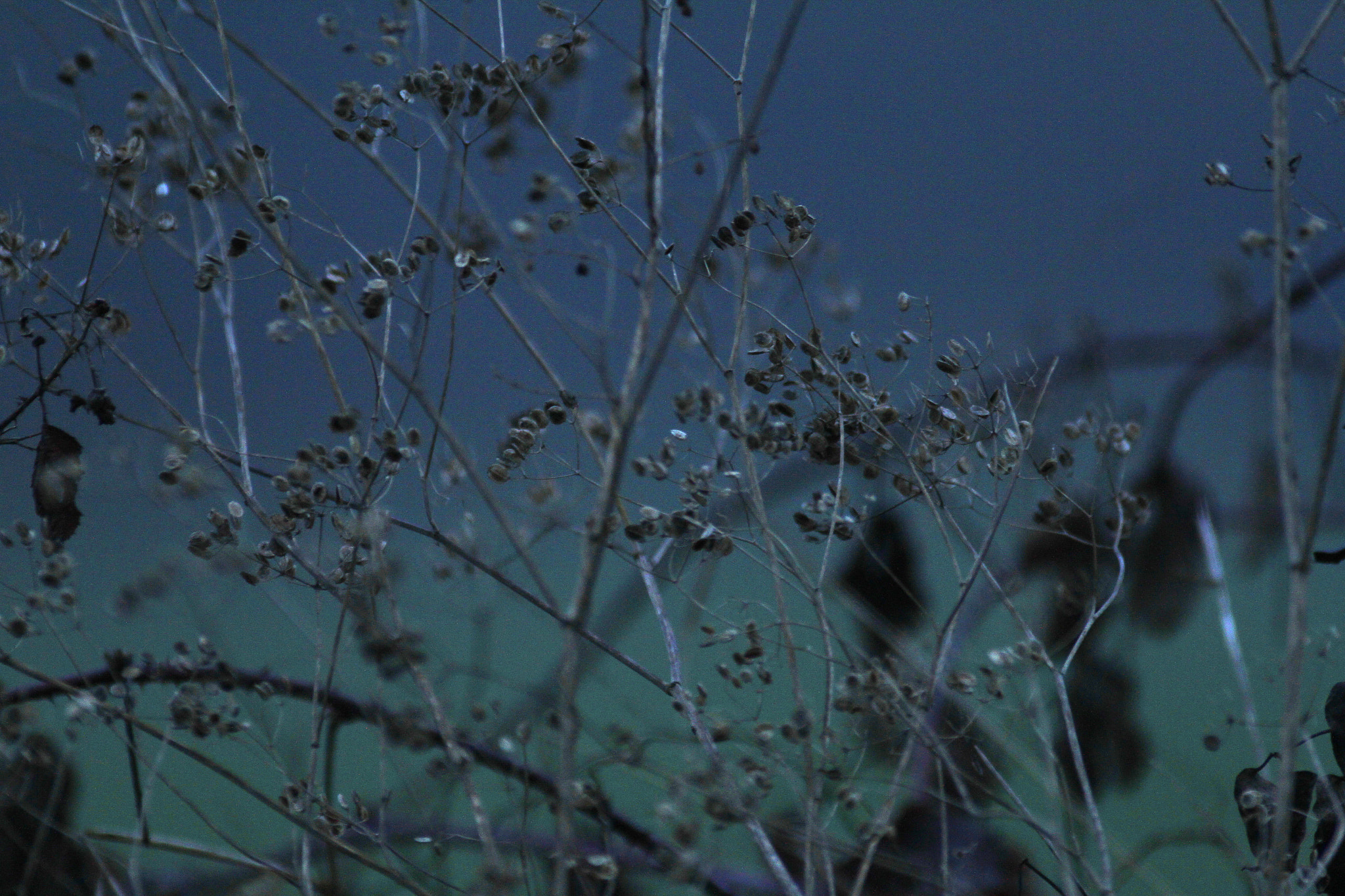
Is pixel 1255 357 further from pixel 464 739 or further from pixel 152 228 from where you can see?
pixel 152 228

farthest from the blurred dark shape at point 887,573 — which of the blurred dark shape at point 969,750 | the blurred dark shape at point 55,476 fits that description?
the blurred dark shape at point 55,476

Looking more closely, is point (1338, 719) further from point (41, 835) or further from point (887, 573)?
point (41, 835)

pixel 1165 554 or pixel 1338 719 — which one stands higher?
pixel 1165 554

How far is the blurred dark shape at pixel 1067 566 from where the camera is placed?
1444mm

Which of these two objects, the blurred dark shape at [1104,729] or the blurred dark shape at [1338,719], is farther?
the blurred dark shape at [1104,729]

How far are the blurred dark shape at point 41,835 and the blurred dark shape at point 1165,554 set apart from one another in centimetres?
139

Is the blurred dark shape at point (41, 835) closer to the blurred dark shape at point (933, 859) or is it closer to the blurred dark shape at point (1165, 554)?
the blurred dark shape at point (933, 859)

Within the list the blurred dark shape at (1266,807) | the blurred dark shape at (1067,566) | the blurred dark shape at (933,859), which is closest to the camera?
the blurred dark shape at (1266,807)

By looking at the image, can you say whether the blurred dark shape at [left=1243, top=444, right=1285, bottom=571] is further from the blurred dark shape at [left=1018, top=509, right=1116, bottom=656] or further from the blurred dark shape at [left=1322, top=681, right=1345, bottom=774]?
the blurred dark shape at [left=1322, top=681, right=1345, bottom=774]

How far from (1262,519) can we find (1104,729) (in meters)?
0.37

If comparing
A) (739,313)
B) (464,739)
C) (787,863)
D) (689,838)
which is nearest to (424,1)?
(739,313)

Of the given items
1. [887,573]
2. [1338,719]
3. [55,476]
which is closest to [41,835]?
[55,476]

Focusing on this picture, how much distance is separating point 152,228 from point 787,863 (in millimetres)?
1062

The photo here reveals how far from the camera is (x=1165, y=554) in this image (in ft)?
5.37
